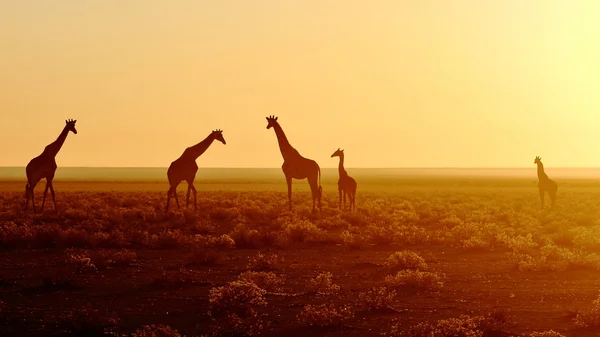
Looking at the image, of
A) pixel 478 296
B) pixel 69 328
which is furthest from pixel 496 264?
pixel 69 328

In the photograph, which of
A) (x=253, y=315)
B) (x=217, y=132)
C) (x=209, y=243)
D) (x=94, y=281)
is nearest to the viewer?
(x=253, y=315)

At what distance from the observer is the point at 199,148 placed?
33438mm

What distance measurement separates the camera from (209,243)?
2259 centimetres

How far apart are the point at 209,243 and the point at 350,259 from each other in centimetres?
467

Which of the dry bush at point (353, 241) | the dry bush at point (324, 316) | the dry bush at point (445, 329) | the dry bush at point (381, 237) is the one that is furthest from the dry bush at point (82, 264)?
the dry bush at point (381, 237)

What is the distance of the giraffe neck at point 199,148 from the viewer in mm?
33375

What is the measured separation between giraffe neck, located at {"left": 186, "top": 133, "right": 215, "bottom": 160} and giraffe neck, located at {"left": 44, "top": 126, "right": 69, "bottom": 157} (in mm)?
5316

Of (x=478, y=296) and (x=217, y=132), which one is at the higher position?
(x=217, y=132)

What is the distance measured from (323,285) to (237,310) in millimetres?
3217

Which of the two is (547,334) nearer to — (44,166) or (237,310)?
(237,310)

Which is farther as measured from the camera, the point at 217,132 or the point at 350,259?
the point at 217,132

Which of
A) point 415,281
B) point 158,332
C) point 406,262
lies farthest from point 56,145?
point 158,332

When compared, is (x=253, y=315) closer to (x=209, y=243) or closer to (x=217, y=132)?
(x=209, y=243)

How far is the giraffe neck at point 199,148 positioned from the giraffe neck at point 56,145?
5316 millimetres
